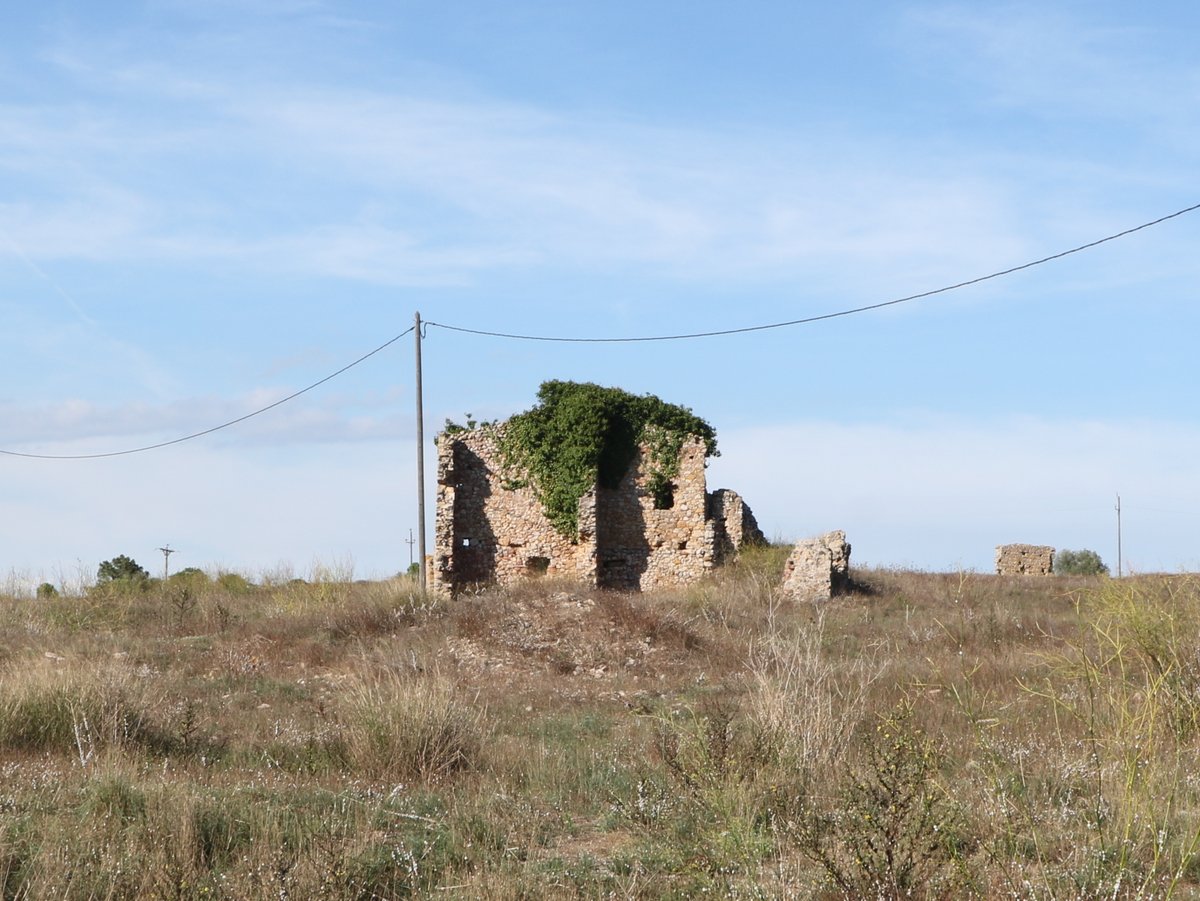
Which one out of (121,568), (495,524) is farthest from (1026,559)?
(121,568)

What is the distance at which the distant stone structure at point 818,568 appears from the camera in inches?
872

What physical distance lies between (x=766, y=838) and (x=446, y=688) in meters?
4.08

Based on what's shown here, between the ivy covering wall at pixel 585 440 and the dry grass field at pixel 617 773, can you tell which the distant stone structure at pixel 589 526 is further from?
the dry grass field at pixel 617 773

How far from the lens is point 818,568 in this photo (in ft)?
73.7

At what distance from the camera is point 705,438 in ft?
85.1

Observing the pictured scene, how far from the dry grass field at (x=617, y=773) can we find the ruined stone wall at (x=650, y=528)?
30.2 feet

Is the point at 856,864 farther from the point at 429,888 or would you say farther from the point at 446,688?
the point at 446,688

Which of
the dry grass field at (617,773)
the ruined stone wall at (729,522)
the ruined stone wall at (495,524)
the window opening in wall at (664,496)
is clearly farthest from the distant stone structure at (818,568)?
the dry grass field at (617,773)

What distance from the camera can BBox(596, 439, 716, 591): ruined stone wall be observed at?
25.7 meters

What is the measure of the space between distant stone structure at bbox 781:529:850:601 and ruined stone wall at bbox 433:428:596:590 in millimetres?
4462

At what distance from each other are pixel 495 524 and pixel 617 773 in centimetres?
1720

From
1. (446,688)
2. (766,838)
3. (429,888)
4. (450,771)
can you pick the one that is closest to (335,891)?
(429,888)

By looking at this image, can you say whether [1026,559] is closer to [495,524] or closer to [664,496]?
[664,496]

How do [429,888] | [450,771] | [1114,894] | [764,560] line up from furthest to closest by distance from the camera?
1. [764,560]
2. [450,771]
3. [429,888]
4. [1114,894]
